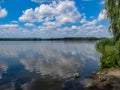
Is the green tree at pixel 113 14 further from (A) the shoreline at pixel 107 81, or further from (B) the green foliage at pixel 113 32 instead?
(A) the shoreline at pixel 107 81

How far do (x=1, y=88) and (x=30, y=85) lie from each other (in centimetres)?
335

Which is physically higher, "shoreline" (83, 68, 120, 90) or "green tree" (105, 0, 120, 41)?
"green tree" (105, 0, 120, 41)

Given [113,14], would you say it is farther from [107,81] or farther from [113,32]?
[107,81]

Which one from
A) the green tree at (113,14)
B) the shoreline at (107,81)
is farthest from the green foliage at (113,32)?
the shoreline at (107,81)

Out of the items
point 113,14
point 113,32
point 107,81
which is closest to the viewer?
point 107,81

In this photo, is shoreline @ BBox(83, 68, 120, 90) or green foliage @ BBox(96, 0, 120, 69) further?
green foliage @ BBox(96, 0, 120, 69)

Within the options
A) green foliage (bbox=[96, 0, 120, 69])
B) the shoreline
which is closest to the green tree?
green foliage (bbox=[96, 0, 120, 69])

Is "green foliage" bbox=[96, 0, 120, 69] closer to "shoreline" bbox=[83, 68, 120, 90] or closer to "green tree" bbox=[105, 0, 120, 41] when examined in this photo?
"green tree" bbox=[105, 0, 120, 41]

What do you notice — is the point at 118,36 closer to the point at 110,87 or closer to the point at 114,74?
the point at 114,74

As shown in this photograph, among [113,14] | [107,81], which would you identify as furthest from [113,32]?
[107,81]

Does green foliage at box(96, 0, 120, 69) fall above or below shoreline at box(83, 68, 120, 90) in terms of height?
above

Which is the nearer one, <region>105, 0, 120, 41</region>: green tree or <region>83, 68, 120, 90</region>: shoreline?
<region>83, 68, 120, 90</region>: shoreline

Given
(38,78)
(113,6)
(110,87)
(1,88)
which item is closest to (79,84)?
(110,87)

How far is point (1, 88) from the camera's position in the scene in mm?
25219
